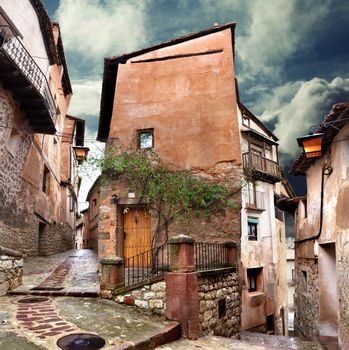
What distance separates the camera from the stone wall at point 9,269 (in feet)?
24.5

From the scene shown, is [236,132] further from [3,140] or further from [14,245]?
[14,245]

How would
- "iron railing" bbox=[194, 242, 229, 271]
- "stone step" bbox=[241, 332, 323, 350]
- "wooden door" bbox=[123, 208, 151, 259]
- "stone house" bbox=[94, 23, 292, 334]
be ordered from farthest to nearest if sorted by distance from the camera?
1. "wooden door" bbox=[123, 208, 151, 259]
2. "stone house" bbox=[94, 23, 292, 334]
3. "iron railing" bbox=[194, 242, 229, 271]
4. "stone step" bbox=[241, 332, 323, 350]

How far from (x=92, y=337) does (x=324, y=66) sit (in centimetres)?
3729

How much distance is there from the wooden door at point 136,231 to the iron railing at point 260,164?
5.29 metres

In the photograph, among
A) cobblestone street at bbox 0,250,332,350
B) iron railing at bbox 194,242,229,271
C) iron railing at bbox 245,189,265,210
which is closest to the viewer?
cobblestone street at bbox 0,250,332,350

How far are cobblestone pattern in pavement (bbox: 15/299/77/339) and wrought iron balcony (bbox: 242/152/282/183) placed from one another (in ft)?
32.5

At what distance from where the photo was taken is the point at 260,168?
1620 cm

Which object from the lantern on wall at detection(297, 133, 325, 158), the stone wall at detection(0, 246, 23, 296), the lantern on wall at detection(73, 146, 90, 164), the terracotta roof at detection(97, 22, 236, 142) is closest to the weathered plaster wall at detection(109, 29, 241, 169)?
the terracotta roof at detection(97, 22, 236, 142)

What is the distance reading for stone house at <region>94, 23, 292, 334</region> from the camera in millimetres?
11742

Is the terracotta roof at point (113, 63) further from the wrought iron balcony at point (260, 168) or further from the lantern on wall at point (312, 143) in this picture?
the lantern on wall at point (312, 143)

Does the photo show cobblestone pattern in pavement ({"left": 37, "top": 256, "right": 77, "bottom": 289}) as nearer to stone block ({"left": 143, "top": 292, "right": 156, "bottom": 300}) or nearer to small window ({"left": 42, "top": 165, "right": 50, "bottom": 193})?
stone block ({"left": 143, "top": 292, "right": 156, "bottom": 300})

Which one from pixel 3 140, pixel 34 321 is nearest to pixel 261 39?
pixel 3 140

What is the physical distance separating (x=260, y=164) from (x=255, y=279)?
17.7 feet

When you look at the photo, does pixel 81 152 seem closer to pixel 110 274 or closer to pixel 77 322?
pixel 110 274
